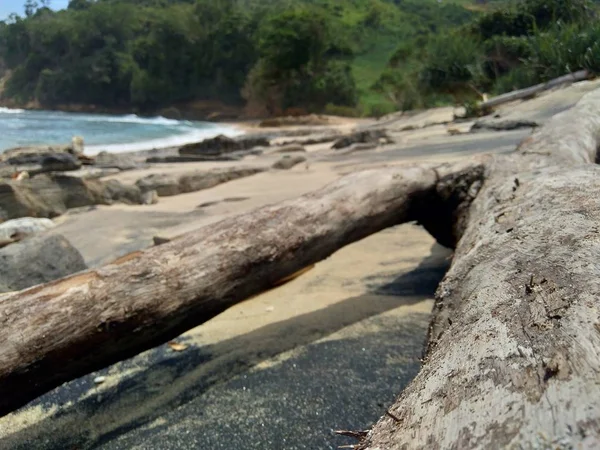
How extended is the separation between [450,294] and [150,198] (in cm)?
466

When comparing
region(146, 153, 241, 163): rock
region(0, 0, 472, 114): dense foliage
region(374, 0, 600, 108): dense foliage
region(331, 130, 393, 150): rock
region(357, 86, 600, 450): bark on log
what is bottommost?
region(146, 153, 241, 163): rock

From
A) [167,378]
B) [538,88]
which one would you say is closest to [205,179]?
[167,378]

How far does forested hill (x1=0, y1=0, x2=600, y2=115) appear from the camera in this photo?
20594mm

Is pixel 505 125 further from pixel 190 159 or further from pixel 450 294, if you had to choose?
pixel 450 294

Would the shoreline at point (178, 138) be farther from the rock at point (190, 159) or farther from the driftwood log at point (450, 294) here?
the driftwood log at point (450, 294)

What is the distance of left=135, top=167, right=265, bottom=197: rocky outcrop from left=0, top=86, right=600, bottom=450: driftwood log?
398 cm

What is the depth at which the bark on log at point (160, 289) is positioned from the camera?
1.52 m

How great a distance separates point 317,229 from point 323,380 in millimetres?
591

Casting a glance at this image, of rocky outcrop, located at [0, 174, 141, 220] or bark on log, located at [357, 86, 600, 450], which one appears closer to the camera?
bark on log, located at [357, 86, 600, 450]

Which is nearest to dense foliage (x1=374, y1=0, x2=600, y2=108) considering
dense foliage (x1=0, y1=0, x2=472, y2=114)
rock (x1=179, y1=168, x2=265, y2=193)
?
rock (x1=179, y1=168, x2=265, y2=193)

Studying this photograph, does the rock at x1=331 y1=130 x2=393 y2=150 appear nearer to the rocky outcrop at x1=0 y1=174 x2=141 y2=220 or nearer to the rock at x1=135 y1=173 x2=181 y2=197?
the rock at x1=135 y1=173 x2=181 y2=197

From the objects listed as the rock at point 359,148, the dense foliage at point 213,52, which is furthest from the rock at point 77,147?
the dense foliage at point 213,52

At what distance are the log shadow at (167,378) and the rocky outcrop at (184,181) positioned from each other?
4054 mm

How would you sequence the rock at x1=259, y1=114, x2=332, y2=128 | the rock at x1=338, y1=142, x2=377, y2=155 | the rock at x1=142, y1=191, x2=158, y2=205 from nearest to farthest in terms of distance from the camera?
1. the rock at x1=142, y1=191, x2=158, y2=205
2. the rock at x1=338, y1=142, x2=377, y2=155
3. the rock at x1=259, y1=114, x2=332, y2=128
